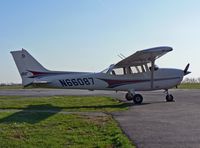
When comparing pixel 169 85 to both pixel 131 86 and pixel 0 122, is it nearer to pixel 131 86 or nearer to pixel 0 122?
pixel 131 86

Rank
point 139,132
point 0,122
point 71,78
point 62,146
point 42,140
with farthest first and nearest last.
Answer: point 71,78, point 0,122, point 139,132, point 42,140, point 62,146

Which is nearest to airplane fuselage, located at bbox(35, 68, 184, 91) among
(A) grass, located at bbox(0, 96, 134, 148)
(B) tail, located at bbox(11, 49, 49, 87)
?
(B) tail, located at bbox(11, 49, 49, 87)

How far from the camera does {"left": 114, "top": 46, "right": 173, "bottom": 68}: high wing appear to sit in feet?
66.6

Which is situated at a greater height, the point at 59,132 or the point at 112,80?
the point at 112,80

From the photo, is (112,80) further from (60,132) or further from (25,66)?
(60,132)

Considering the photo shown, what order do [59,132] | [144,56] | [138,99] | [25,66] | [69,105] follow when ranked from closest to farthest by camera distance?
[59,132] → [69,105] → [144,56] → [138,99] → [25,66]

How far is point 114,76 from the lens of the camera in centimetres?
2267

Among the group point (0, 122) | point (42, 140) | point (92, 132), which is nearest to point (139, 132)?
point (92, 132)

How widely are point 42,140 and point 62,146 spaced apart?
2.98 ft

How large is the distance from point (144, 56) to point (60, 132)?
477 inches

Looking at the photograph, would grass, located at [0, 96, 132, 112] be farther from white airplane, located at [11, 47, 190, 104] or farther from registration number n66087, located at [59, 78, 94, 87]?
registration number n66087, located at [59, 78, 94, 87]

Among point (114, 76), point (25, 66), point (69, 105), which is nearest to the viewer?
point (69, 105)

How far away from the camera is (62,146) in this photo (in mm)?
8430

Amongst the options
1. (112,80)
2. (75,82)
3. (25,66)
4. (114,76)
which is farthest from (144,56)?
(25,66)
